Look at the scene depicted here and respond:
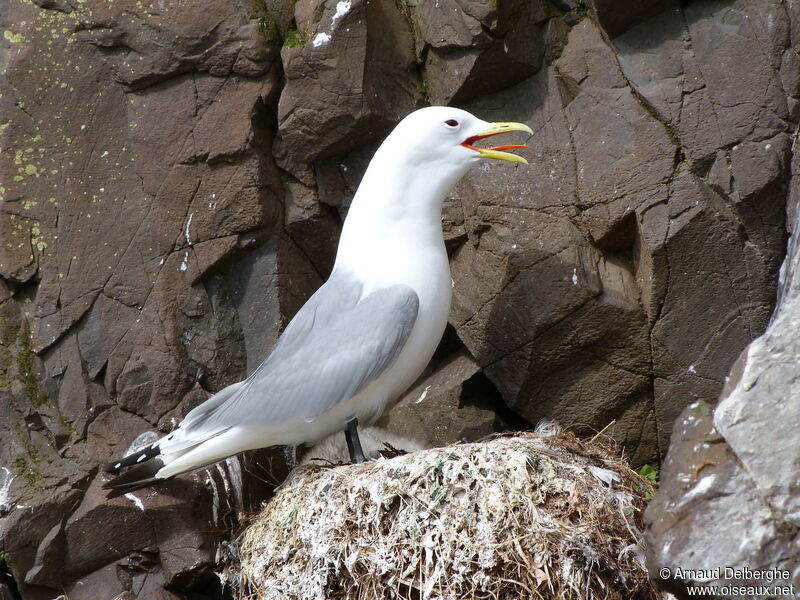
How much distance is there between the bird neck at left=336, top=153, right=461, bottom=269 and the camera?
374 centimetres

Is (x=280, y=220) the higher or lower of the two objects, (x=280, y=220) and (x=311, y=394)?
the higher

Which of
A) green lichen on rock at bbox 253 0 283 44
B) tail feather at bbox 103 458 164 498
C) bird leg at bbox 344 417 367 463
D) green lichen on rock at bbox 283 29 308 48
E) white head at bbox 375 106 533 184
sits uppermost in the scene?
green lichen on rock at bbox 253 0 283 44

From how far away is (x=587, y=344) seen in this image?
3.92 m

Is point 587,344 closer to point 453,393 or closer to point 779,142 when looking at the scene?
point 453,393

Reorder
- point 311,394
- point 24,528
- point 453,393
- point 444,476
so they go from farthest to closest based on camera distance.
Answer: point 453,393 → point 24,528 → point 311,394 → point 444,476

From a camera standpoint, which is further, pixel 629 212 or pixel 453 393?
pixel 453 393

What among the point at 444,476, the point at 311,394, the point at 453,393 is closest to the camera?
the point at 444,476

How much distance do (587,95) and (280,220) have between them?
1.41 metres

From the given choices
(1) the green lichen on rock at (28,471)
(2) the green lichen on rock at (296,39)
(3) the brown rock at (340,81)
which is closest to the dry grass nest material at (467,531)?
(1) the green lichen on rock at (28,471)

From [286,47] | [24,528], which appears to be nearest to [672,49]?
[286,47]

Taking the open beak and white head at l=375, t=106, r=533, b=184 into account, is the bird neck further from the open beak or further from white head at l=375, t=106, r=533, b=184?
the open beak

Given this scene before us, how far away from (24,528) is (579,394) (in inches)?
90.0

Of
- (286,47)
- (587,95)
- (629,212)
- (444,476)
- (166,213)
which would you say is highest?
(286,47)

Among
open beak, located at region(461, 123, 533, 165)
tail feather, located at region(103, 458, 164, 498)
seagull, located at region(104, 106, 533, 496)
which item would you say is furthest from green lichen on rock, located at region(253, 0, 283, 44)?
tail feather, located at region(103, 458, 164, 498)
